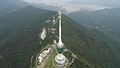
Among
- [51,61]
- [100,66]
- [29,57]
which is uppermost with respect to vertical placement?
[51,61]

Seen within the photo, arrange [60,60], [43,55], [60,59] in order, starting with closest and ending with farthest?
1. [60,59]
2. [60,60]
3. [43,55]

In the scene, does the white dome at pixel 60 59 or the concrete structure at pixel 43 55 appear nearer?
the white dome at pixel 60 59

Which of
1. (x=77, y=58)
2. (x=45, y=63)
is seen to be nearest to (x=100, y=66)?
(x=77, y=58)

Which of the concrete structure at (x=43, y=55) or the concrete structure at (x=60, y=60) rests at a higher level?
the concrete structure at (x=60, y=60)

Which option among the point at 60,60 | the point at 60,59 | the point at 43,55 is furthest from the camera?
the point at 43,55

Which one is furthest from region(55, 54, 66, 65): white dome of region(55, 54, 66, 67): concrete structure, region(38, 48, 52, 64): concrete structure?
region(38, 48, 52, 64): concrete structure

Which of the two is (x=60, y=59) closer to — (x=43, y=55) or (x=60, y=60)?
(x=60, y=60)

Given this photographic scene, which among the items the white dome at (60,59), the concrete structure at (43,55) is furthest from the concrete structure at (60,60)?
the concrete structure at (43,55)

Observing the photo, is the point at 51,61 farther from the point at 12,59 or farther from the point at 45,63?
the point at 12,59

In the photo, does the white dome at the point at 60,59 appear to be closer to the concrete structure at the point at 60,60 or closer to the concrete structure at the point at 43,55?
the concrete structure at the point at 60,60

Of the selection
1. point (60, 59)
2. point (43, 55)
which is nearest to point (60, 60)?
point (60, 59)

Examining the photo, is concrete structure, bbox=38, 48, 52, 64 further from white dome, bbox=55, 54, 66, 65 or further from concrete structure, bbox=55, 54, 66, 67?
white dome, bbox=55, 54, 66, 65
